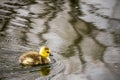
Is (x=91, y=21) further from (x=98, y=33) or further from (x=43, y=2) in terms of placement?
(x=43, y=2)

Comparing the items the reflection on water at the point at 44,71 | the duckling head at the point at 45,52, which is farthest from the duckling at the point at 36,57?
the reflection on water at the point at 44,71

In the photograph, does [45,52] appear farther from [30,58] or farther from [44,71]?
[44,71]

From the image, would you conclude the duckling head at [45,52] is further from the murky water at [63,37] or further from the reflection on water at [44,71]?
the reflection on water at [44,71]

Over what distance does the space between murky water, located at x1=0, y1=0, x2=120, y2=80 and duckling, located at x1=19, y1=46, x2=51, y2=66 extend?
3.5 inches

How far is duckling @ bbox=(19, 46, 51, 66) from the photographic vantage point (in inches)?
237

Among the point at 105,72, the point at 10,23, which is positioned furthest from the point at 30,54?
the point at 10,23

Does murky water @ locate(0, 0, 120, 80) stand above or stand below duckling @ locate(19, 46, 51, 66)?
below

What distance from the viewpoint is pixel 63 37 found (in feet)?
24.3

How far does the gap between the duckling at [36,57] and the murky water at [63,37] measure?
88mm

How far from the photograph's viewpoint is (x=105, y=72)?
19.8 ft

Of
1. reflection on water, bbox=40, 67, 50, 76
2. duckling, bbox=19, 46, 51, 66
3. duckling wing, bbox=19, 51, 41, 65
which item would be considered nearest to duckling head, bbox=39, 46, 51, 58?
duckling, bbox=19, 46, 51, 66

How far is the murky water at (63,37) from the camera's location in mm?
5914

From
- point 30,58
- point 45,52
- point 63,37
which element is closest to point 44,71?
point 30,58

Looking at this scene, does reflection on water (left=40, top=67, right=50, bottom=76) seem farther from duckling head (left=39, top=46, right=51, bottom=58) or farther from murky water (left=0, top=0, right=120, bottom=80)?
duckling head (left=39, top=46, right=51, bottom=58)
